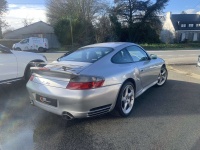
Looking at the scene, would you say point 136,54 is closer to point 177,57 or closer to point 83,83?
point 83,83

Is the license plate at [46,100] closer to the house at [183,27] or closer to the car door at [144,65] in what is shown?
the car door at [144,65]

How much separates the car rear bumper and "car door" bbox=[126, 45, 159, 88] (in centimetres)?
122

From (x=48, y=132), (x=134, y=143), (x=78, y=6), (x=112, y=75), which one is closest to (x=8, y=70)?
(x=48, y=132)

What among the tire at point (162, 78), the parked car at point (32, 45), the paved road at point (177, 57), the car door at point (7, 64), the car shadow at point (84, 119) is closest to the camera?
the car shadow at point (84, 119)

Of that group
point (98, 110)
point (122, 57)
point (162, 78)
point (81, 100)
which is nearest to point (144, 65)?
point (122, 57)

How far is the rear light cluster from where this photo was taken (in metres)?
3.10

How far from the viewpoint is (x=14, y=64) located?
5480mm

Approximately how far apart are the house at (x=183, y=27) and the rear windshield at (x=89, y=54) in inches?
1611

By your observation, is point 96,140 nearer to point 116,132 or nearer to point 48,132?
point 116,132

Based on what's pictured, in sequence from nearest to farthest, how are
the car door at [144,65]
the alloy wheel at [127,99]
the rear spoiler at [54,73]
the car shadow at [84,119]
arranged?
the car shadow at [84,119]
the rear spoiler at [54,73]
the alloy wheel at [127,99]
the car door at [144,65]

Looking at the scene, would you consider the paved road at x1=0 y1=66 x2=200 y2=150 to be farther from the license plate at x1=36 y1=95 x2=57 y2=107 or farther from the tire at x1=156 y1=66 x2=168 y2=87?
the tire at x1=156 y1=66 x2=168 y2=87

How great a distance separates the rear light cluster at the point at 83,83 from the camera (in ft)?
10.2

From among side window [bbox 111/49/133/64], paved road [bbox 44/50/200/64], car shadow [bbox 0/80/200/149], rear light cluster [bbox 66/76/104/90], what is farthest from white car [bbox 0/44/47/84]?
paved road [bbox 44/50/200/64]

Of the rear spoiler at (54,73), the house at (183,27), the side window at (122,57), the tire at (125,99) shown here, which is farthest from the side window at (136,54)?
the house at (183,27)
